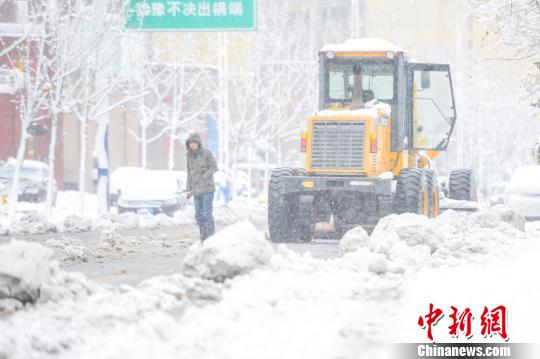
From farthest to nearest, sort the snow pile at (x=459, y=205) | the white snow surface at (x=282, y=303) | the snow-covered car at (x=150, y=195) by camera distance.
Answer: the snow-covered car at (x=150, y=195) < the snow pile at (x=459, y=205) < the white snow surface at (x=282, y=303)

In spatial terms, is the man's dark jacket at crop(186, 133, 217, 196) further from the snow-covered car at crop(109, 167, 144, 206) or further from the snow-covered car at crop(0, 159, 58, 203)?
the snow-covered car at crop(0, 159, 58, 203)

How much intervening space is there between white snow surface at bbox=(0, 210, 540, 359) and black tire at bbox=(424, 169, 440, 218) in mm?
3853

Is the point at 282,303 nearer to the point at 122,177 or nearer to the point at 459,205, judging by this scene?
the point at 459,205

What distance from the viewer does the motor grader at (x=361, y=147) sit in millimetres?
17578

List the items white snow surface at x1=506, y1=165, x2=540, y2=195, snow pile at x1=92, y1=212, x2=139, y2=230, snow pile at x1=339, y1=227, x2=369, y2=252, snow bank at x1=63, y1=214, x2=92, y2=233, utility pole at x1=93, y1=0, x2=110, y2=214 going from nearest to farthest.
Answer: snow pile at x1=339, y1=227, x2=369, y2=252 → snow bank at x1=63, y1=214, x2=92, y2=233 → snow pile at x1=92, y1=212, x2=139, y2=230 → white snow surface at x1=506, y1=165, x2=540, y2=195 → utility pole at x1=93, y1=0, x2=110, y2=214

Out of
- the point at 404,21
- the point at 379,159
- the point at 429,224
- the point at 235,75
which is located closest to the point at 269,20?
Result: the point at 235,75

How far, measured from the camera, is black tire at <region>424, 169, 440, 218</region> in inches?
720

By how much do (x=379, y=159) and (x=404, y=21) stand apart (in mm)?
71483

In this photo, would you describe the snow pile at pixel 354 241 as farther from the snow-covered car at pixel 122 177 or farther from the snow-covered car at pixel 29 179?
the snow-covered car at pixel 29 179

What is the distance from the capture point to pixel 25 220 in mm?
23172

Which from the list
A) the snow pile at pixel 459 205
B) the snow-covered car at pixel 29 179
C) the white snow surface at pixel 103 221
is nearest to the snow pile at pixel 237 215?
the white snow surface at pixel 103 221

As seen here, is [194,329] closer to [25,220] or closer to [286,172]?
[286,172]

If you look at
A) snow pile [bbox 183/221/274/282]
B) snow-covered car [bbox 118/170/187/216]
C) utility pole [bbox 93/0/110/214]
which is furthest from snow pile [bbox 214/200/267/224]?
snow pile [bbox 183/221/274/282]

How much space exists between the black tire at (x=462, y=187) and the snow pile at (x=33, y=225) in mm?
7747
